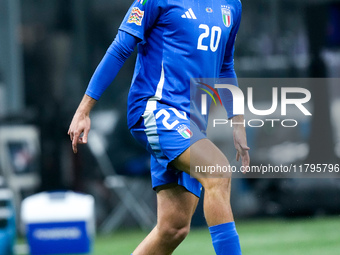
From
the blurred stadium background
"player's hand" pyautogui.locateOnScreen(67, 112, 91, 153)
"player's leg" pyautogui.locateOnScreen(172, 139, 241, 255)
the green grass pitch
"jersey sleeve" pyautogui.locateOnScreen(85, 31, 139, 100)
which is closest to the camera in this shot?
"player's leg" pyautogui.locateOnScreen(172, 139, 241, 255)

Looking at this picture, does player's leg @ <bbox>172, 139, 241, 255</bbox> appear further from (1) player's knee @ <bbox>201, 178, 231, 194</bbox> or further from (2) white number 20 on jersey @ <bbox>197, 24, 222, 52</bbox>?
(2) white number 20 on jersey @ <bbox>197, 24, 222, 52</bbox>

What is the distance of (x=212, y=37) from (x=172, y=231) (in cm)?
104

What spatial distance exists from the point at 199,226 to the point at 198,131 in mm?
5295

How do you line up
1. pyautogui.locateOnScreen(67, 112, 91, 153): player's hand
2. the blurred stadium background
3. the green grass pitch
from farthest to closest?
1. the blurred stadium background
2. the green grass pitch
3. pyautogui.locateOnScreen(67, 112, 91, 153): player's hand

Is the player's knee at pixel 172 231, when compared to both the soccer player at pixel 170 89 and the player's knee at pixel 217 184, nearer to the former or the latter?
the soccer player at pixel 170 89

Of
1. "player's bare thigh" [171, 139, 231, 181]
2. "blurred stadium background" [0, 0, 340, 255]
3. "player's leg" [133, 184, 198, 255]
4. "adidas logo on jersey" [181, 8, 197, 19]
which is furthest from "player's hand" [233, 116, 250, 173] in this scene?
"blurred stadium background" [0, 0, 340, 255]

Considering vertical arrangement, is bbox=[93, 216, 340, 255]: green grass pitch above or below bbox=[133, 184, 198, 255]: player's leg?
below

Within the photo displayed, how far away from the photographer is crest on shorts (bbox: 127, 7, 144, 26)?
155 inches

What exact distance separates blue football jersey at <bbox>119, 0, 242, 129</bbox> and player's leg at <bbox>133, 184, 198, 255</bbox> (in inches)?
15.4

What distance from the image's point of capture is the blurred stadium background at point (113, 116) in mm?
8992

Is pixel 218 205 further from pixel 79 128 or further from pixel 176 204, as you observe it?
pixel 79 128

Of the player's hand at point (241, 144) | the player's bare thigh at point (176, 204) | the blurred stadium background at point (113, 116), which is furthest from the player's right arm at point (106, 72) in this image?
the blurred stadium background at point (113, 116)

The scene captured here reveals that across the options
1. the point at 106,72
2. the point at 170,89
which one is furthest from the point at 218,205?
the point at 106,72

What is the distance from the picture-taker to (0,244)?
21.4ft
